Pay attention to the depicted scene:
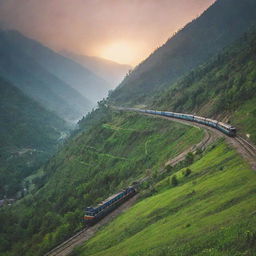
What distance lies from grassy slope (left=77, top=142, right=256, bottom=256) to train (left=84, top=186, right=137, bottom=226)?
5.98 m

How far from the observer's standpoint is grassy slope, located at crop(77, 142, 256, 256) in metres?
25.8

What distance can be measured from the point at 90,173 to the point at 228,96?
59.5m

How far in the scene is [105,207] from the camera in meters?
57.5

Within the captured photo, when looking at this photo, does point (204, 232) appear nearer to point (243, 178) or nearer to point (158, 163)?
point (243, 178)

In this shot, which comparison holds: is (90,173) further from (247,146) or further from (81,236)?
(247,146)

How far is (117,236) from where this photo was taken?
41.5 m

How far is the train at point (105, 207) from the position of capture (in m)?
54.8

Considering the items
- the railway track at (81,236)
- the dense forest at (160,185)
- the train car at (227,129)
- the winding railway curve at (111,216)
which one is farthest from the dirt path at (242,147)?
the railway track at (81,236)

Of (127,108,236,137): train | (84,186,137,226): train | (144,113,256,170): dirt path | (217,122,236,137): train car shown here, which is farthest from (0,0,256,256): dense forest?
(84,186,137,226): train

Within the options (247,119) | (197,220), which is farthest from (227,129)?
(197,220)

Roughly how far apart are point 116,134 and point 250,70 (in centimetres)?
6390

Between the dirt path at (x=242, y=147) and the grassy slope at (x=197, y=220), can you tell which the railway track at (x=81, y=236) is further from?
the dirt path at (x=242, y=147)

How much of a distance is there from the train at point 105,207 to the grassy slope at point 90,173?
4943 mm

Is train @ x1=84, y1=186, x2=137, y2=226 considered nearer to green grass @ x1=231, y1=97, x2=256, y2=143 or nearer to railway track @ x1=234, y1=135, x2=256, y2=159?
railway track @ x1=234, y1=135, x2=256, y2=159
